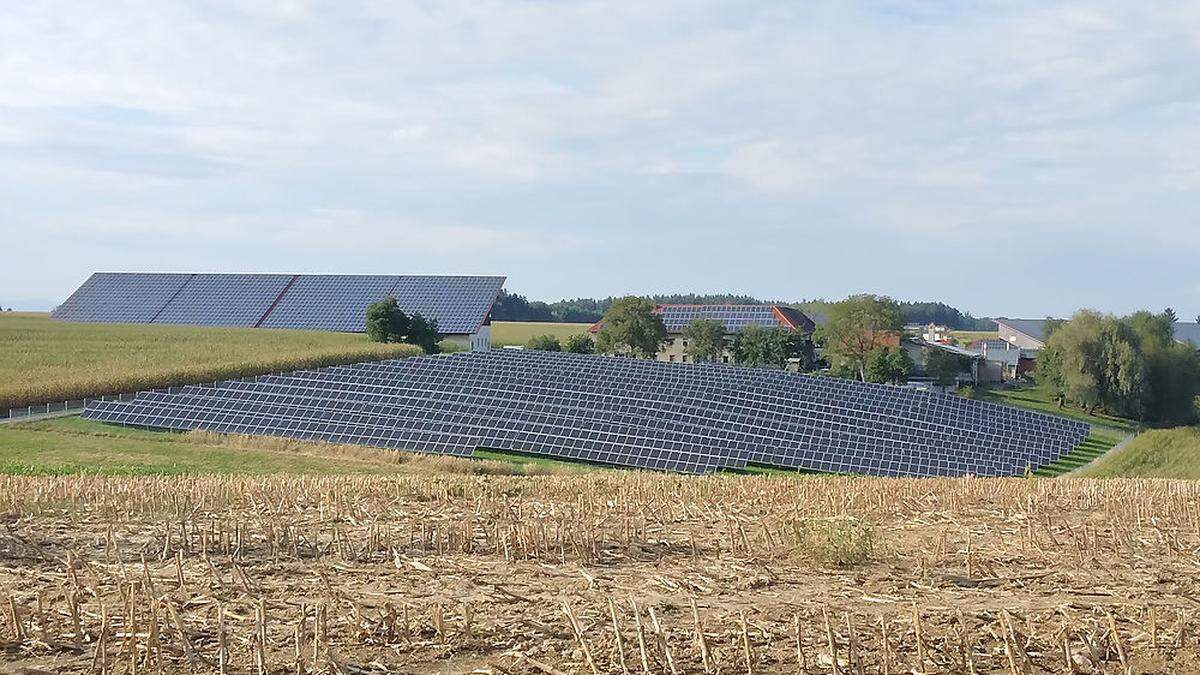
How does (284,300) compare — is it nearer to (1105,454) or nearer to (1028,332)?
(1105,454)

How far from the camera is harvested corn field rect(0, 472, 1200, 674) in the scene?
7.87 metres

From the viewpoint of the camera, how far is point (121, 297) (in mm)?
81062

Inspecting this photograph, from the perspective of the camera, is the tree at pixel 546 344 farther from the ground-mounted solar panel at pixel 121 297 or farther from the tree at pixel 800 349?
the ground-mounted solar panel at pixel 121 297

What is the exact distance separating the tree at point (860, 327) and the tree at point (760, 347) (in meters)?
3.49

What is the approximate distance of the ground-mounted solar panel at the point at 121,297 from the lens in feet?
Answer: 253

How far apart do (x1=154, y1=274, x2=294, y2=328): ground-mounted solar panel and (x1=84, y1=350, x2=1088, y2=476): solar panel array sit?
3141cm

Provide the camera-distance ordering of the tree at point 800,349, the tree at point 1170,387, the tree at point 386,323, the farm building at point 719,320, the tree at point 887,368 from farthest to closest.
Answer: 1. the farm building at point 719,320
2. the tree at point 800,349
3. the tree at point 887,368
4. the tree at point 1170,387
5. the tree at point 386,323

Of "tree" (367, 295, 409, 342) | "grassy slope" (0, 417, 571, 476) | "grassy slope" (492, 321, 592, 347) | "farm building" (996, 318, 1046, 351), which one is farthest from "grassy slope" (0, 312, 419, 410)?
"farm building" (996, 318, 1046, 351)

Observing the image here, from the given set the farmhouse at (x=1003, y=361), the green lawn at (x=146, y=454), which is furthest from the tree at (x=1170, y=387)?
the green lawn at (x=146, y=454)

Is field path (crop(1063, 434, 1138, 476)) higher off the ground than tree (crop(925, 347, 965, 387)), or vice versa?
tree (crop(925, 347, 965, 387))

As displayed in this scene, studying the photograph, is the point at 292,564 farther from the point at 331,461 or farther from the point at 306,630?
the point at 331,461

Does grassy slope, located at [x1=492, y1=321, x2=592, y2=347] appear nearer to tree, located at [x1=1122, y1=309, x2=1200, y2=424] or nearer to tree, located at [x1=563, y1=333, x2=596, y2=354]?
tree, located at [x1=563, y1=333, x2=596, y2=354]

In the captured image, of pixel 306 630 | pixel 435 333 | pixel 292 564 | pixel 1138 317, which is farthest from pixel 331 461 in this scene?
pixel 1138 317

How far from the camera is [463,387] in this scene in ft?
138
